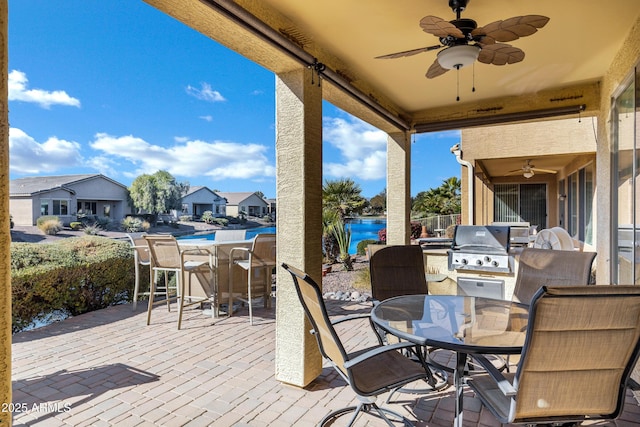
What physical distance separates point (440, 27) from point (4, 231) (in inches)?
101

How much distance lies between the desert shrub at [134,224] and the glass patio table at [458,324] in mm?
17387

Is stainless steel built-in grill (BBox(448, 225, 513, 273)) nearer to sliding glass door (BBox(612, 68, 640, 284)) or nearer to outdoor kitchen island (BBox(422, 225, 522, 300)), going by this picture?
outdoor kitchen island (BBox(422, 225, 522, 300))

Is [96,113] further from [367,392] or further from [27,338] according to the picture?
[367,392]

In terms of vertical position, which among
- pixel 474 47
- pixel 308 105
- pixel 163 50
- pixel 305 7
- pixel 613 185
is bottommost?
pixel 613 185

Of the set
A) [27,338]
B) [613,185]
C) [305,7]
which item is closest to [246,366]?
[27,338]

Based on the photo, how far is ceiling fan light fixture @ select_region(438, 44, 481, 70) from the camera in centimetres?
250

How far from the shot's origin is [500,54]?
2.72 metres

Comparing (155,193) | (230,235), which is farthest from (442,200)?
(155,193)

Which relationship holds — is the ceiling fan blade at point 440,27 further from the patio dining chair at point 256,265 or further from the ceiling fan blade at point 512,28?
the patio dining chair at point 256,265

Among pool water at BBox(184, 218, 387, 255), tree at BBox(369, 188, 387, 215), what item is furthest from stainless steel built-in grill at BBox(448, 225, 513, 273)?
tree at BBox(369, 188, 387, 215)

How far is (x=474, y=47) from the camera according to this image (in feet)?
8.27

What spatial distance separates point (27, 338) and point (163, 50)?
2147cm

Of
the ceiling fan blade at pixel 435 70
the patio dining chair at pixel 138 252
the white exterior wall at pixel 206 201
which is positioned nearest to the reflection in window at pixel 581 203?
the ceiling fan blade at pixel 435 70

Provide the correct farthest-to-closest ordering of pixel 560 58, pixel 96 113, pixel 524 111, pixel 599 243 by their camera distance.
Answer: pixel 96 113, pixel 524 111, pixel 599 243, pixel 560 58
